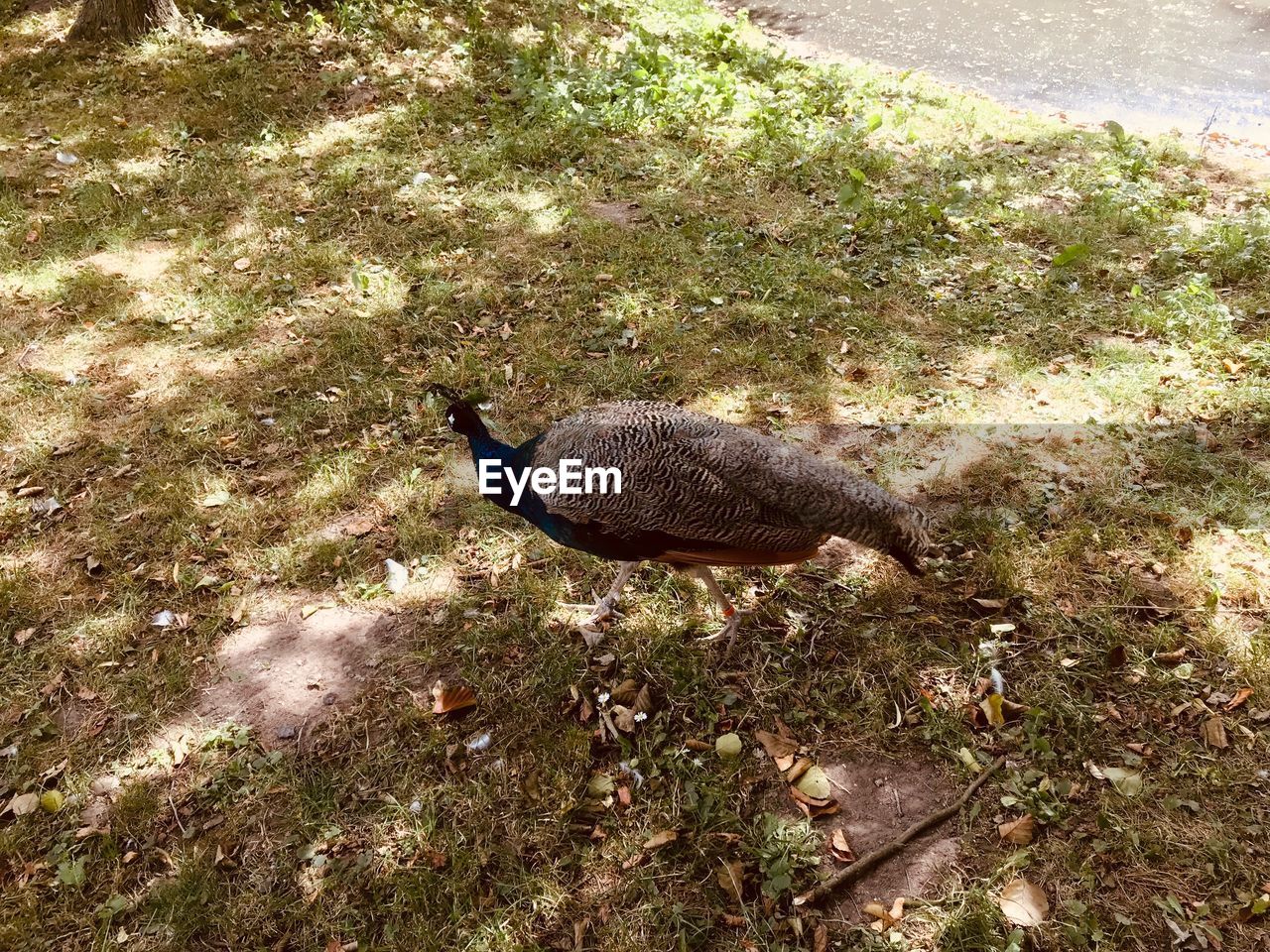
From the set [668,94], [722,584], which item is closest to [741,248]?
[668,94]

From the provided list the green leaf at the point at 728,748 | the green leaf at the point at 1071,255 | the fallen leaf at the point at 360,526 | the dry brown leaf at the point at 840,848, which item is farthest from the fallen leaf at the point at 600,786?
the green leaf at the point at 1071,255

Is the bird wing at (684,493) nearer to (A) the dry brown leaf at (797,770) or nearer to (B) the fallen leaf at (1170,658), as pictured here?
(A) the dry brown leaf at (797,770)

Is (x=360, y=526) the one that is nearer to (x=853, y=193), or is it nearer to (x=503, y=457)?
(x=503, y=457)

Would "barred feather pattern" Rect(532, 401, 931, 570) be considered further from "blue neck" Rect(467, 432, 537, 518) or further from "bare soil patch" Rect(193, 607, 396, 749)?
"bare soil patch" Rect(193, 607, 396, 749)

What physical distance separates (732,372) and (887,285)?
150 cm

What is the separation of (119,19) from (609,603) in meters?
8.33

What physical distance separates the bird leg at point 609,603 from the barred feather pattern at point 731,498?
552 mm

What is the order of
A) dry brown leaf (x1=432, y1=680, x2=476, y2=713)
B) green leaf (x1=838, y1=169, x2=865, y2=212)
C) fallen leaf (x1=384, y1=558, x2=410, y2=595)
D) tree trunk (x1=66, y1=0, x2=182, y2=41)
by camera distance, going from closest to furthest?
dry brown leaf (x1=432, y1=680, x2=476, y2=713), fallen leaf (x1=384, y1=558, x2=410, y2=595), green leaf (x1=838, y1=169, x2=865, y2=212), tree trunk (x1=66, y1=0, x2=182, y2=41)

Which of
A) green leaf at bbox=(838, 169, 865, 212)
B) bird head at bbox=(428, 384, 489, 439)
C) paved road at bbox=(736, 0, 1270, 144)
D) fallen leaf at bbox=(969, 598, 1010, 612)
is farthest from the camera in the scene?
paved road at bbox=(736, 0, 1270, 144)

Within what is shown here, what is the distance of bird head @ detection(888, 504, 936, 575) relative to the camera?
3.03 meters

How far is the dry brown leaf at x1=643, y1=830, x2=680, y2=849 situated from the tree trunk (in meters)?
9.09

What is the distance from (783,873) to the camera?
8.92 feet

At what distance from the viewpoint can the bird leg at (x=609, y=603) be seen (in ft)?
11.8

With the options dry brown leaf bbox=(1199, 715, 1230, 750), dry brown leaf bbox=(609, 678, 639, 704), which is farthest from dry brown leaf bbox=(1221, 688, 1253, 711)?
dry brown leaf bbox=(609, 678, 639, 704)
